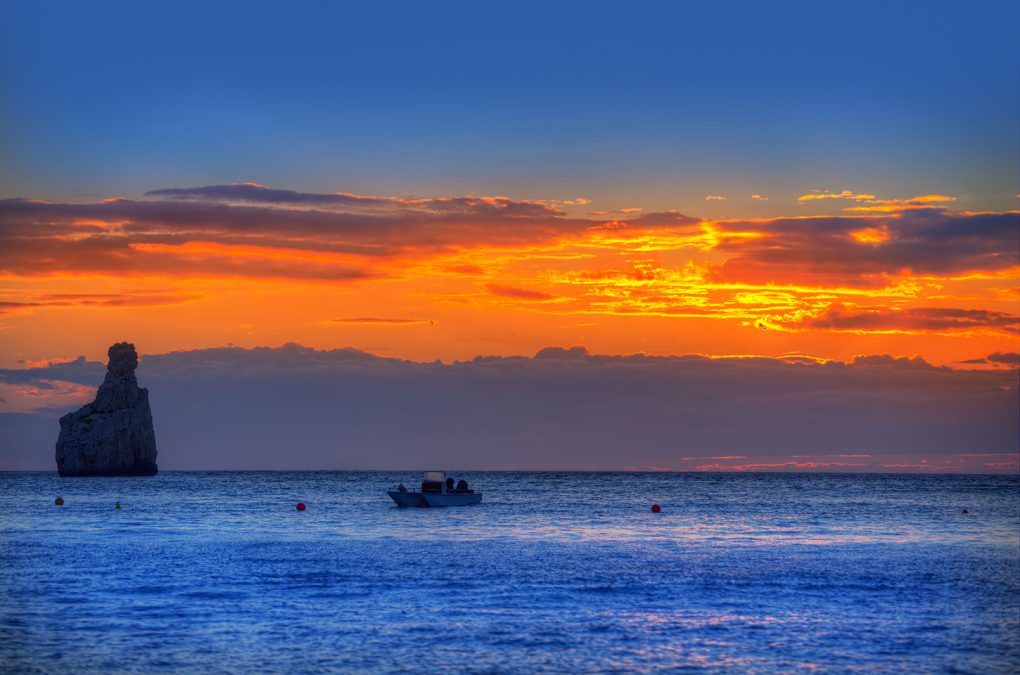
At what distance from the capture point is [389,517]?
9612cm

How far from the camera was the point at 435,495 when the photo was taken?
4090 inches

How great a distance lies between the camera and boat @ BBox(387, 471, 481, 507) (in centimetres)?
10394

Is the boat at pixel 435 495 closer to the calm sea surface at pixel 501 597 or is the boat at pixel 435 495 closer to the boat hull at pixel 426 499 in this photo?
the boat hull at pixel 426 499

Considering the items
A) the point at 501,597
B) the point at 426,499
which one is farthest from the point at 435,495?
the point at 501,597

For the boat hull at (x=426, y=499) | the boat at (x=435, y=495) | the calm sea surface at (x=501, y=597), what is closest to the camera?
the calm sea surface at (x=501, y=597)

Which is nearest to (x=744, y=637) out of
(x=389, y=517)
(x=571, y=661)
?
(x=571, y=661)

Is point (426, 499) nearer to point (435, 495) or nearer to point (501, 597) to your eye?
point (435, 495)

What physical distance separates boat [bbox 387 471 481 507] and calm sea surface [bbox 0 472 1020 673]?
17.4m

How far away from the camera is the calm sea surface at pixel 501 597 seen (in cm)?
3162

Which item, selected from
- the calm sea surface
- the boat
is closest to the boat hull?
the boat

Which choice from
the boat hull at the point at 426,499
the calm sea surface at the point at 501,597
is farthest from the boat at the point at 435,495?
the calm sea surface at the point at 501,597

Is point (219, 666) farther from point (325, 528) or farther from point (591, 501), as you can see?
point (591, 501)

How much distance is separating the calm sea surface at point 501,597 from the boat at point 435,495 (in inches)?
684

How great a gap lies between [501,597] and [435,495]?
61156 millimetres
